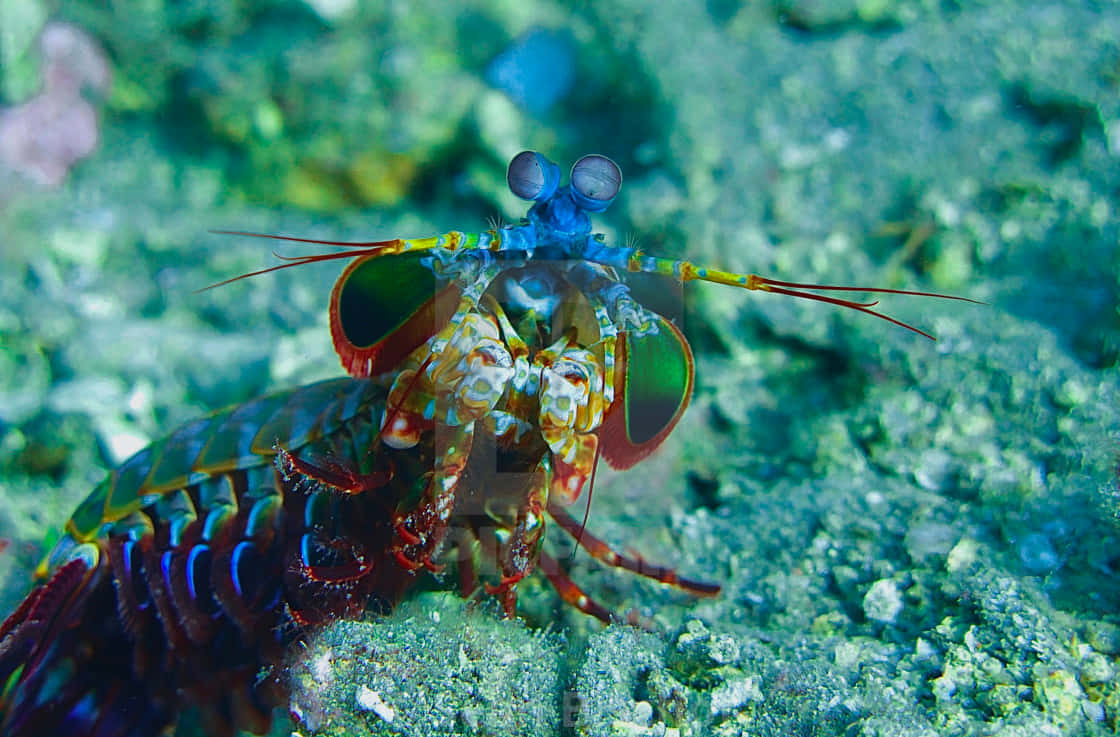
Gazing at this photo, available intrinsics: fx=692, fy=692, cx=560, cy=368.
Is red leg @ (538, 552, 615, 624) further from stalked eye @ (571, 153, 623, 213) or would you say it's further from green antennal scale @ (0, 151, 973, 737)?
stalked eye @ (571, 153, 623, 213)

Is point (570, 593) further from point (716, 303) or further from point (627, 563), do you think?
point (716, 303)

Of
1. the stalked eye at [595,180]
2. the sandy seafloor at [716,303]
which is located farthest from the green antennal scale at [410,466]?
the sandy seafloor at [716,303]

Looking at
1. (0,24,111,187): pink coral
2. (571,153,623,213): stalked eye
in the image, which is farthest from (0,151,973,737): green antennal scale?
(0,24,111,187): pink coral

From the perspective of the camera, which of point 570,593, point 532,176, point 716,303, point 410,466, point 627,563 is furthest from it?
point 716,303

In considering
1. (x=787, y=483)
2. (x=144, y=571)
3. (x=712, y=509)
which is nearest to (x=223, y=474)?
(x=144, y=571)

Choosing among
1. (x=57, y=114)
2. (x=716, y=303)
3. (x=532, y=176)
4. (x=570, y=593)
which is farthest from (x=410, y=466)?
(x=57, y=114)
